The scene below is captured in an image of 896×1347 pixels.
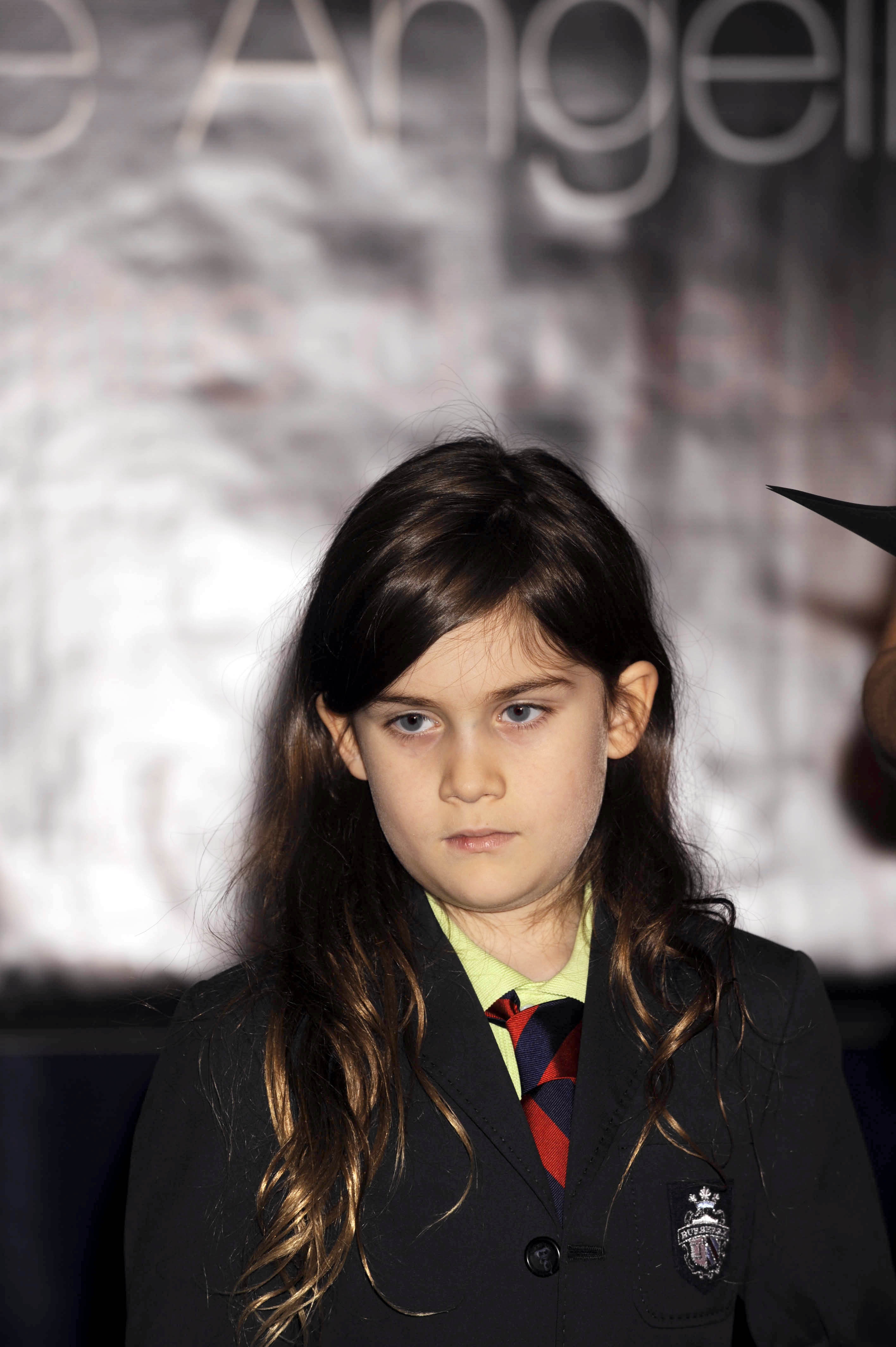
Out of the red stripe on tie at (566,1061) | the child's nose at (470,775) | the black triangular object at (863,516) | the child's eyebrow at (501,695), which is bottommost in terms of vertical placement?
the red stripe on tie at (566,1061)

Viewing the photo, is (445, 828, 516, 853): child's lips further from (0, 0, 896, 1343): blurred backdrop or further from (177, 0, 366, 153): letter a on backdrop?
(177, 0, 366, 153): letter a on backdrop

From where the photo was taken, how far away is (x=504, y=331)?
4.29ft

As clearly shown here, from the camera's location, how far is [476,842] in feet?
2.42

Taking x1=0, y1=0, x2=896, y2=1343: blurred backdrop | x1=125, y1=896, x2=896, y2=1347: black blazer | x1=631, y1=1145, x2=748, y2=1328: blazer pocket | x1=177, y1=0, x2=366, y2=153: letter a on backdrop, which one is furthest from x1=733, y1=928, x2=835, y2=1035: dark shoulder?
x1=177, y1=0, x2=366, y2=153: letter a on backdrop

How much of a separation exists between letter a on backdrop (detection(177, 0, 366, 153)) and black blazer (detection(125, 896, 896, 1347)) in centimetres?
92

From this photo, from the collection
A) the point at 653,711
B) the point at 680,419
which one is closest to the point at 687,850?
the point at 653,711

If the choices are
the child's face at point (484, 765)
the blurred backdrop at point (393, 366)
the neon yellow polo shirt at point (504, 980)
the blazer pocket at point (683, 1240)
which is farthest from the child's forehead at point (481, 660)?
the blurred backdrop at point (393, 366)

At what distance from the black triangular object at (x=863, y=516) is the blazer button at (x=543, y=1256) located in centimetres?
47

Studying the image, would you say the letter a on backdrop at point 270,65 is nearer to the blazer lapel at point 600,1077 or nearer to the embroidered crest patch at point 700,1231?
the blazer lapel at point 600,1077

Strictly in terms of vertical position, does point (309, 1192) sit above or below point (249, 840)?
below

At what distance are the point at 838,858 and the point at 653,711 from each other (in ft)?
1.59

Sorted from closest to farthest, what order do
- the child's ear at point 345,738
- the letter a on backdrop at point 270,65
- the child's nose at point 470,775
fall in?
the child's nose at point 470,775 → the child's ear at point 345,738 → the letter a on backdrop at point 270,65

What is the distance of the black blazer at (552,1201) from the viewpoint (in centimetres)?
75

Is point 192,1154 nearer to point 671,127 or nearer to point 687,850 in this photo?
point 687,850
